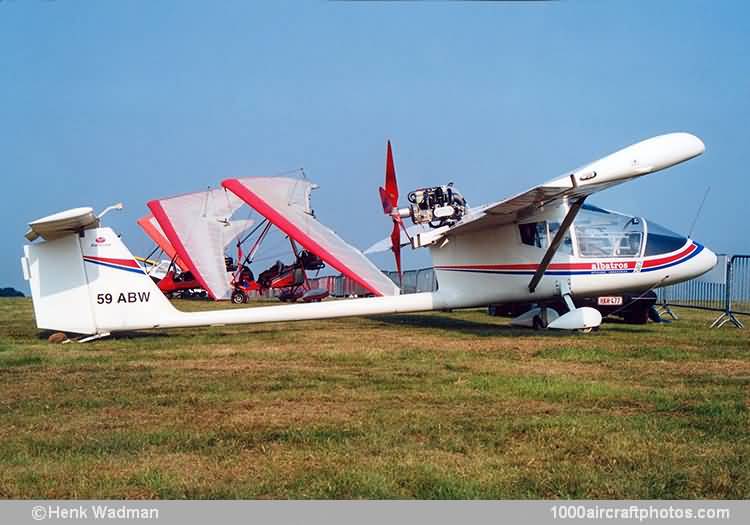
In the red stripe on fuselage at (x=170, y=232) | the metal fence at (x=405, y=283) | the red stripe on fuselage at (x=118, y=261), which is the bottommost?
the metal fence at (x=405, y=283)

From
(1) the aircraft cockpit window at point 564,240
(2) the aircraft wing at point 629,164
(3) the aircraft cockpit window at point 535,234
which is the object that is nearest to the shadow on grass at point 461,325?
(1) the aircraft cockpit window at point 564,240

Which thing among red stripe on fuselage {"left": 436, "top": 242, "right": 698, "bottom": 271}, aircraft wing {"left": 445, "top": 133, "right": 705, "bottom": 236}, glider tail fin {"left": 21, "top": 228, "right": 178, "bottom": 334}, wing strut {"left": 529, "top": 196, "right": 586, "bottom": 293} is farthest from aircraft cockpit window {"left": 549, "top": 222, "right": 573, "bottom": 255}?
glider tail fin {"left": 21, "top": 228, "right": 178, "bottom": 334}

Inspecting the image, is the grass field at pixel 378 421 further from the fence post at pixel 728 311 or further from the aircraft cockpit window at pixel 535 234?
the fence post at pixel 728 311

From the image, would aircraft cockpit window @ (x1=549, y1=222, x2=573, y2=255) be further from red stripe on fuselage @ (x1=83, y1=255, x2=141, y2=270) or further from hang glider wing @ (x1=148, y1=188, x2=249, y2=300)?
hang glider wing @ (x1=148, y1=188, x2=249, y2=300)

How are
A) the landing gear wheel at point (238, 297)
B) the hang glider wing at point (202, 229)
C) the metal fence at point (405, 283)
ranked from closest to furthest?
the hang glider wing at point (202, 229)
the metal fence at point (405, 283)
the landing gear wheel at point (238, 297)

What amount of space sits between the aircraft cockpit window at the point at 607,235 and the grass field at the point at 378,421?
270 centimetres

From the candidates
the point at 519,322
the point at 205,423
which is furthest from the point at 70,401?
the point at 519,322

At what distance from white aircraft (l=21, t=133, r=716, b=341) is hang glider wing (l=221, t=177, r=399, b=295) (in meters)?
0.13

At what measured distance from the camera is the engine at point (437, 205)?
1428 centimetres

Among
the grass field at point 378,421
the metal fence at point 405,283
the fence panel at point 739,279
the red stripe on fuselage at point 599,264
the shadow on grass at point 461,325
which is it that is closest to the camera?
the grass field at point 378,421

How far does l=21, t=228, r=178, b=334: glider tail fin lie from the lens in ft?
36.9

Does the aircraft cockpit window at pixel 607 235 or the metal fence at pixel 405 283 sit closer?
the aircraft cockpit window at pixel 607 235

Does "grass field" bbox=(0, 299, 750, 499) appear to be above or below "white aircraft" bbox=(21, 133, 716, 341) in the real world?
below

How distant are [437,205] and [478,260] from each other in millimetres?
1438
